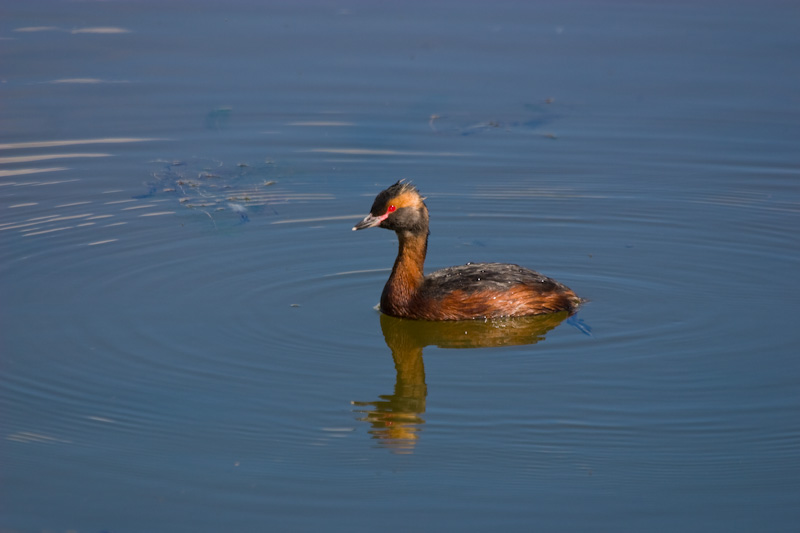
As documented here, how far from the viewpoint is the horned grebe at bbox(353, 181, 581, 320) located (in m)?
10.5

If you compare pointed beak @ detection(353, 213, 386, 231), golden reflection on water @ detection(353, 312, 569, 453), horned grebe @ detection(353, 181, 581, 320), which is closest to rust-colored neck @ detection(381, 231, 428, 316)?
horned grebe @ detection(353, 181, 581, 320)

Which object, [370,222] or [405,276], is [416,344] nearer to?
[405,276]

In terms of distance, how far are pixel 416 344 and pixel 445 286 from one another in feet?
2.19

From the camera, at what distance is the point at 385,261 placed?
1184 cm

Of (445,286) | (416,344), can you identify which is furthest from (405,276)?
(416,344)

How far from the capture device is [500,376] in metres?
9.13

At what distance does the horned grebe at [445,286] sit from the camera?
10.5 meters

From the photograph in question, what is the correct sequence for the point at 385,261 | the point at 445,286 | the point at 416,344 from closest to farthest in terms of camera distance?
the point at 416,344
the point at 445,286
the point at 385,261

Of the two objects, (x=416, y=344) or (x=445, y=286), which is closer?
(x=416, y=344)

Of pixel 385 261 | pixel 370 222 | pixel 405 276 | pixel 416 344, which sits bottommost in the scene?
pixel 416 344

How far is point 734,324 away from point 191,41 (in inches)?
448

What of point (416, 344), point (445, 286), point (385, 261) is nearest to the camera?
point (416, 344)

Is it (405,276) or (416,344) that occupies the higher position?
(405,276)

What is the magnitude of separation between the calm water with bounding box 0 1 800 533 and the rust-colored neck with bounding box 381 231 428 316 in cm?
23
